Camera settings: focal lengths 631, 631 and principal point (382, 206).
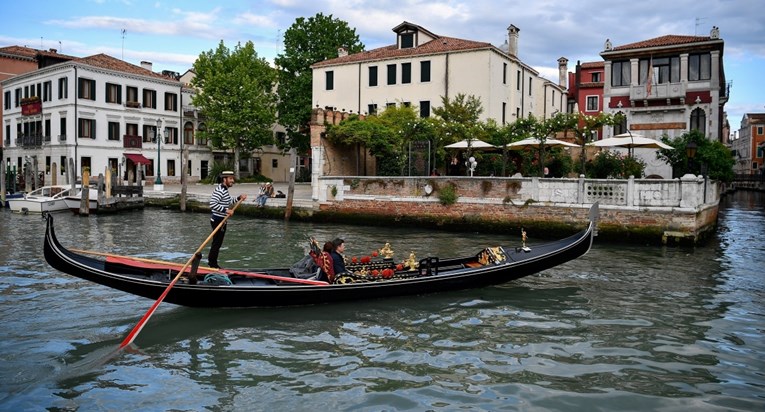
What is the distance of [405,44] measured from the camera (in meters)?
25.8

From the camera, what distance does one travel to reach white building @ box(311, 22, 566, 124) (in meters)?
23.3

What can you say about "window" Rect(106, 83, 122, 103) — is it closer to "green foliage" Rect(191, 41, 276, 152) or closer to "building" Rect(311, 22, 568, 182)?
"green foliage" Rect(191, 41, 276, 152)

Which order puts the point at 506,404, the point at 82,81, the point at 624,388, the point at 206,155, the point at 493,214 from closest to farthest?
the point at 506,404 < the point at 624,388 < the point at 493,214 < the point at 82,81 < the point at 206,155

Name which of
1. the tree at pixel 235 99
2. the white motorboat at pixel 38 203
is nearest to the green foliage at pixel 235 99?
the tree at pixel 235 99

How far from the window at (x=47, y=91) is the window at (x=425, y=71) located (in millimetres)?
17932

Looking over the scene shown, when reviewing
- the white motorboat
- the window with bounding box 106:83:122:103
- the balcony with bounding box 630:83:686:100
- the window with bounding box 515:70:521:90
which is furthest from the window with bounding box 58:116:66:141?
the balcony with bounding box 630:83:686:100

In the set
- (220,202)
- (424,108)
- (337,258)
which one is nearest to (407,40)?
(424,108)

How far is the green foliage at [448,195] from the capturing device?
15812 mm

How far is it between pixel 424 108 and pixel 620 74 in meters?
7.15

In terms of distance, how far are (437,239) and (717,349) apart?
8.57m

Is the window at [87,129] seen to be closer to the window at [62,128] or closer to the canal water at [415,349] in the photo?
the window at [62,128]

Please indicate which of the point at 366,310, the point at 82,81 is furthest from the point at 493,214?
the point at 82,81

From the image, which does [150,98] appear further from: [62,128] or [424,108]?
[424,108]

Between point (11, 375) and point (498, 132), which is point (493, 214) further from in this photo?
point (11, 375)
